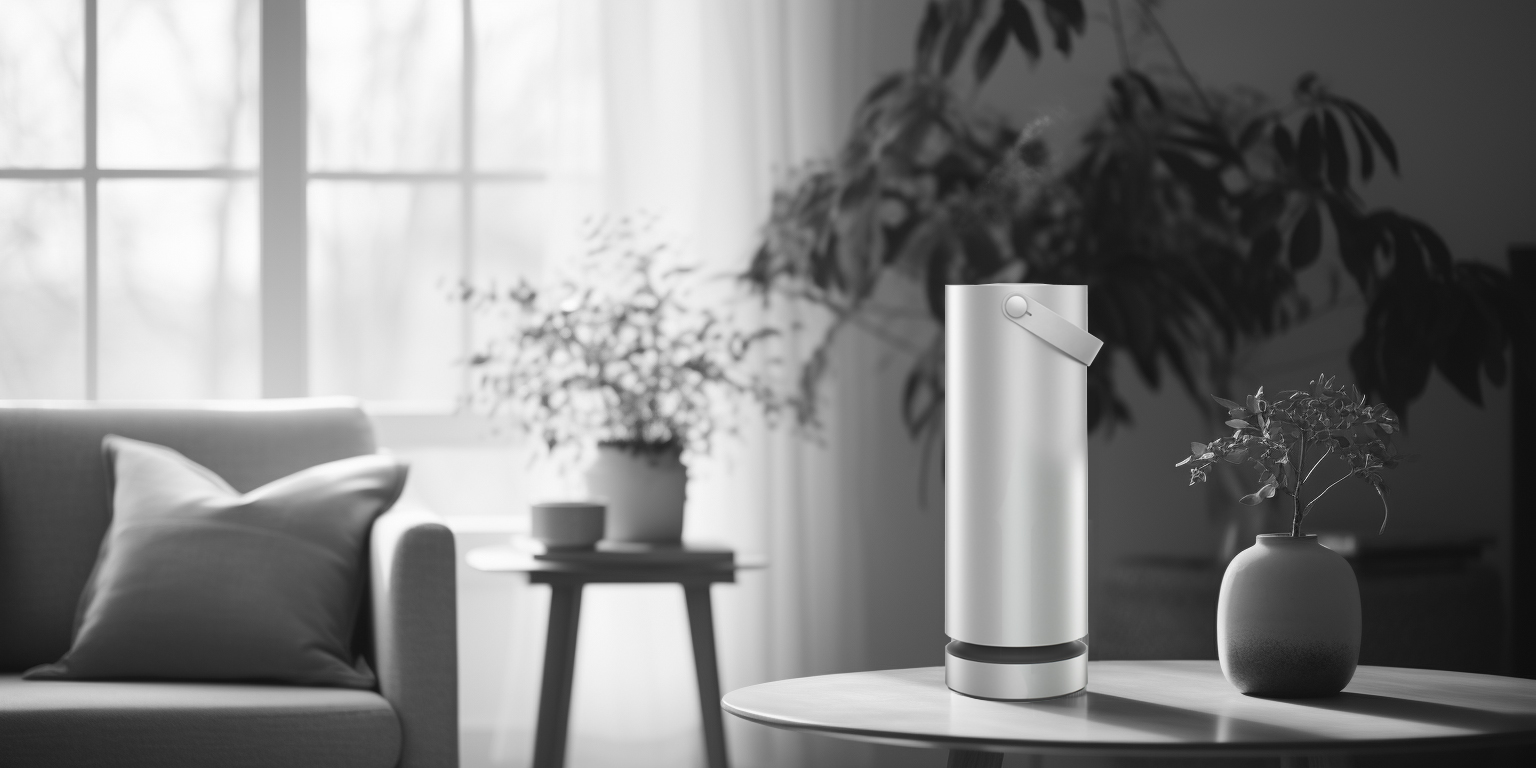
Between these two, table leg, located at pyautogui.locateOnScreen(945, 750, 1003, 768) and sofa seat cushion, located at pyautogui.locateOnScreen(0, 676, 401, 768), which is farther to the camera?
sofa seat cushion, located at pyautogui.locateOnScreen(0, 676, 401, 768)

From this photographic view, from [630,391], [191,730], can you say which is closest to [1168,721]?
[191,730]

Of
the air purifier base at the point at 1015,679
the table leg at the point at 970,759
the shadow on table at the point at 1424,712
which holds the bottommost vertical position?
the table leg at the point at 970,759

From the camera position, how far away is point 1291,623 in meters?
1.23

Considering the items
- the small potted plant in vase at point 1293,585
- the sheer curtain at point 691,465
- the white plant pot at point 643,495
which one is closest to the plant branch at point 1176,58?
the sheer curtain at point 691,465

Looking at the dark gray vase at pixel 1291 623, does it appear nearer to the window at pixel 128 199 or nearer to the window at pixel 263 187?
the window at pixel 263 187

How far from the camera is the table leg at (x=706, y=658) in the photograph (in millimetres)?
2451

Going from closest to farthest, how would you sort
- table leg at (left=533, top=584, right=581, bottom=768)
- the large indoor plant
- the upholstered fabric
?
the upholstered fabric, table leg at (left=533, top=584, right=581, bottom=768), the large indoor plant

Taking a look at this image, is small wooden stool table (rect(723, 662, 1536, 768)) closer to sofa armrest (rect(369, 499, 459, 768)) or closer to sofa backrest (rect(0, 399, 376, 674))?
sofa armrest (rect(369, 499, 459, 768))

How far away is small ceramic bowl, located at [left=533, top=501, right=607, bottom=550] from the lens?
2393 mm

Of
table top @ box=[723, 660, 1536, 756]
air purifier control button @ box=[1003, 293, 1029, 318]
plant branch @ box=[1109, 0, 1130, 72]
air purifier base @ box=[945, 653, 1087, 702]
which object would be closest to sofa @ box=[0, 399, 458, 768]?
table top @ box=[723, 660, 1536, 756]

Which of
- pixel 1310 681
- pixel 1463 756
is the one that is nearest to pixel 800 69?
pixel 1463 756

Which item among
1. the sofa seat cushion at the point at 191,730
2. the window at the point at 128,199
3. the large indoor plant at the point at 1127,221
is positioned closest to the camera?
the sofa seat cushion at the point at 191,730

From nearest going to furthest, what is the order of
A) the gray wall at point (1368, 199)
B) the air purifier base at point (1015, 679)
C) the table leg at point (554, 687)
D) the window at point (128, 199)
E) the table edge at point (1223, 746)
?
the table edge at point (1223, 746) < the air purifier base at point (1015, 679) < the table leg at point (554, 687) < the window at point (128, 199) < the gray wall at point (1368, 199)

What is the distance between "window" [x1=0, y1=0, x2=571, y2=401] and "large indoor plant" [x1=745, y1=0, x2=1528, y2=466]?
0.64m
